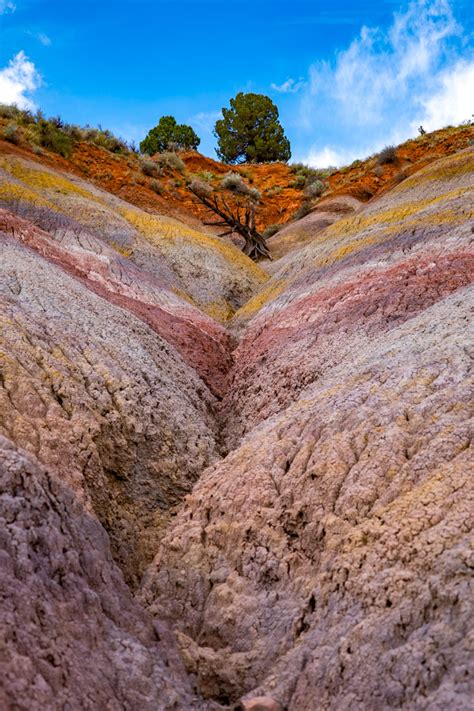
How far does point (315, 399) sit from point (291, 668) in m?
3.47

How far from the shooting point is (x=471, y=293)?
8.46m

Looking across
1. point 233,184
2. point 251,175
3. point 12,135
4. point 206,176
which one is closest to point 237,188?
point 233,184

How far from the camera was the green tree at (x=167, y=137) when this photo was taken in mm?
52191

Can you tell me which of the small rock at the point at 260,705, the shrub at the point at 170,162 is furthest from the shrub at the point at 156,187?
the small rock at the point at 260,705

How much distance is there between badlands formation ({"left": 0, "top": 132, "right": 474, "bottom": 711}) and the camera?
148 inches

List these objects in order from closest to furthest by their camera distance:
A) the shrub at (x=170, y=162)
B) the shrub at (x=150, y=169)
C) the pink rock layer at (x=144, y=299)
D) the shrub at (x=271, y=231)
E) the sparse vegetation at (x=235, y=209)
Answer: the pink rock layer at (x=144, y=299) → the sparse vegetation at (x=235, y=209) → the shrub at (x=271, y=231) → the shrub at (x=150, y=169) → the shrub at (x=170, y=162)

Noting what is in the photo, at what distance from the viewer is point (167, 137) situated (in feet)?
174

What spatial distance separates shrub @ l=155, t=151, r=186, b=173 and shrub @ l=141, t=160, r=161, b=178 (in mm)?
2436

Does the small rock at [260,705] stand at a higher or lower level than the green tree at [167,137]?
lower

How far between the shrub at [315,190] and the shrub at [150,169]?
9871mm

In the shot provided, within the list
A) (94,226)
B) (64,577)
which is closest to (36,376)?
(64,577)

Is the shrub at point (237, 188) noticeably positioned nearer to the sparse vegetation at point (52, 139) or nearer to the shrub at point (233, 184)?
the shrub at point (233, 184)

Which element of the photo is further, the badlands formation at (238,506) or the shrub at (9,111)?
the shrub at (9,111)

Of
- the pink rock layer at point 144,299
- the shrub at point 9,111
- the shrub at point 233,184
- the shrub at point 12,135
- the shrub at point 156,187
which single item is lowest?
the pink rock layer at point 144,299
